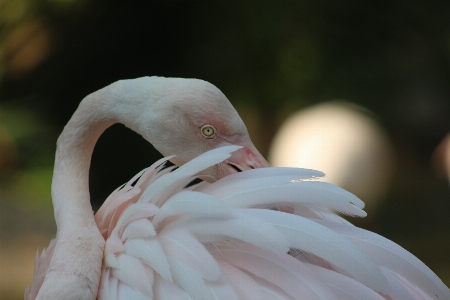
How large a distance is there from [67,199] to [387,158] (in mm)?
3076

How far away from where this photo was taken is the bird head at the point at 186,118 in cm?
111

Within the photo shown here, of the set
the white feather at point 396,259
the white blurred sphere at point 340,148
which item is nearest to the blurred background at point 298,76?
the white blurred sphere at point 340,148

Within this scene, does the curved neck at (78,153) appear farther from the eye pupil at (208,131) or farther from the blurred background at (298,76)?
the blurred background at (298,76)

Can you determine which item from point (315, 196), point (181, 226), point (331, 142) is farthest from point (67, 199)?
point (331, 142)

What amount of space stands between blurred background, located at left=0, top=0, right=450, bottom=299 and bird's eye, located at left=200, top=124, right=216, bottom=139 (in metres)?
2.31

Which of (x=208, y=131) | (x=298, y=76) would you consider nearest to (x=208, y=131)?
(x=208, y=131)

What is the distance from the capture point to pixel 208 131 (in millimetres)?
1127

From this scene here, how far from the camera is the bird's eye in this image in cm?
112

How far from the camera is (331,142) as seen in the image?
3.40 meters

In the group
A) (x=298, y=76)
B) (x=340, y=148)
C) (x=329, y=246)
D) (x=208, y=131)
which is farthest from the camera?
(x=298, y=76)

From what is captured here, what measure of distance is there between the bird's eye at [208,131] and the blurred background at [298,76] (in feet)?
7.57

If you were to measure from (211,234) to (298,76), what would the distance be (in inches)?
131

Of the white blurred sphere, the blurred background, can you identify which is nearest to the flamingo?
the white blurred sphere

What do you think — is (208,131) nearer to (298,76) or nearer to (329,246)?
(329,246)
